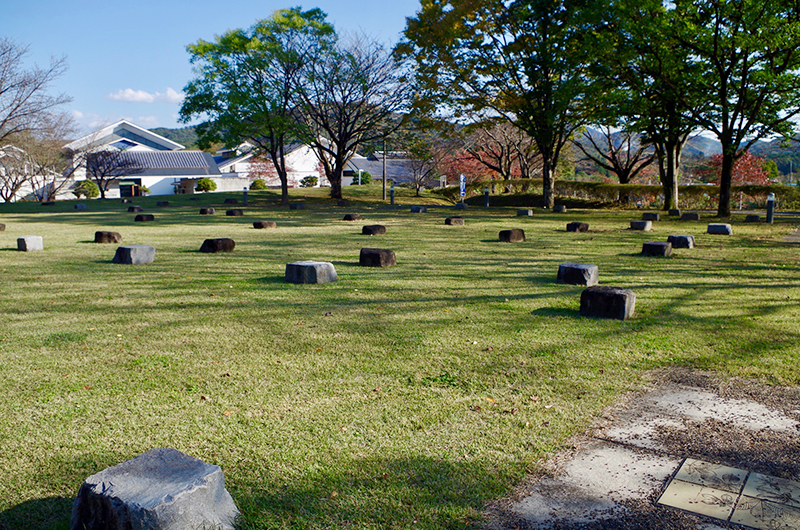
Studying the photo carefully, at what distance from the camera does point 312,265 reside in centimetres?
754

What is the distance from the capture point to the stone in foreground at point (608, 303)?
5.56m

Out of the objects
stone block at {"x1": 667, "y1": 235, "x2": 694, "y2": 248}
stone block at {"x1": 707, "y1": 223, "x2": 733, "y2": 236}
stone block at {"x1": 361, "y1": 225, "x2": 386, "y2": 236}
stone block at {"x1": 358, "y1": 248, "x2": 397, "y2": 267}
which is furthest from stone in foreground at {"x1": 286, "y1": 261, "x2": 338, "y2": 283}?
stone block at {"x1": 707, "y1": 223, "x2": 733, "y2": 236}

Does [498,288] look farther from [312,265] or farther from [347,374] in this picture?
[347,374]

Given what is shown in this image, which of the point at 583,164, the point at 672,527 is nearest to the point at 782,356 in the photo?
the point at 672,527

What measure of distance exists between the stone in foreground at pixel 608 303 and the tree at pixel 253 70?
2387 centimetres

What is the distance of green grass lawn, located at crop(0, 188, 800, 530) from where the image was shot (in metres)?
2.62

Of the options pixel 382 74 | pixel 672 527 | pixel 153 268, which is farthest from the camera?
pixel 382 74

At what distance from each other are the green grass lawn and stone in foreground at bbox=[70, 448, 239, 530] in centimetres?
21

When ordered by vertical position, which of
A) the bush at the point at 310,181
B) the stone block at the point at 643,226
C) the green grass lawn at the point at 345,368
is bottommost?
the green grass lawn at the point at 345,368

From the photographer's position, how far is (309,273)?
7500mm

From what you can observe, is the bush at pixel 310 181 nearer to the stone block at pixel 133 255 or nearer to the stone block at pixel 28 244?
the stone block at pixel 28 244

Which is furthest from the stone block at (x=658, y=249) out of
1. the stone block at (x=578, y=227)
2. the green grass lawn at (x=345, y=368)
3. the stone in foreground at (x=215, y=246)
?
the stone in foreground at (x=215, y=246)

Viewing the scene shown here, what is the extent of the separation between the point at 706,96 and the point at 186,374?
21619mm

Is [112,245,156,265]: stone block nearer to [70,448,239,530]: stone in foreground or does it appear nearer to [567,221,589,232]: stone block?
[70,448,239,530]: stone in foreground
